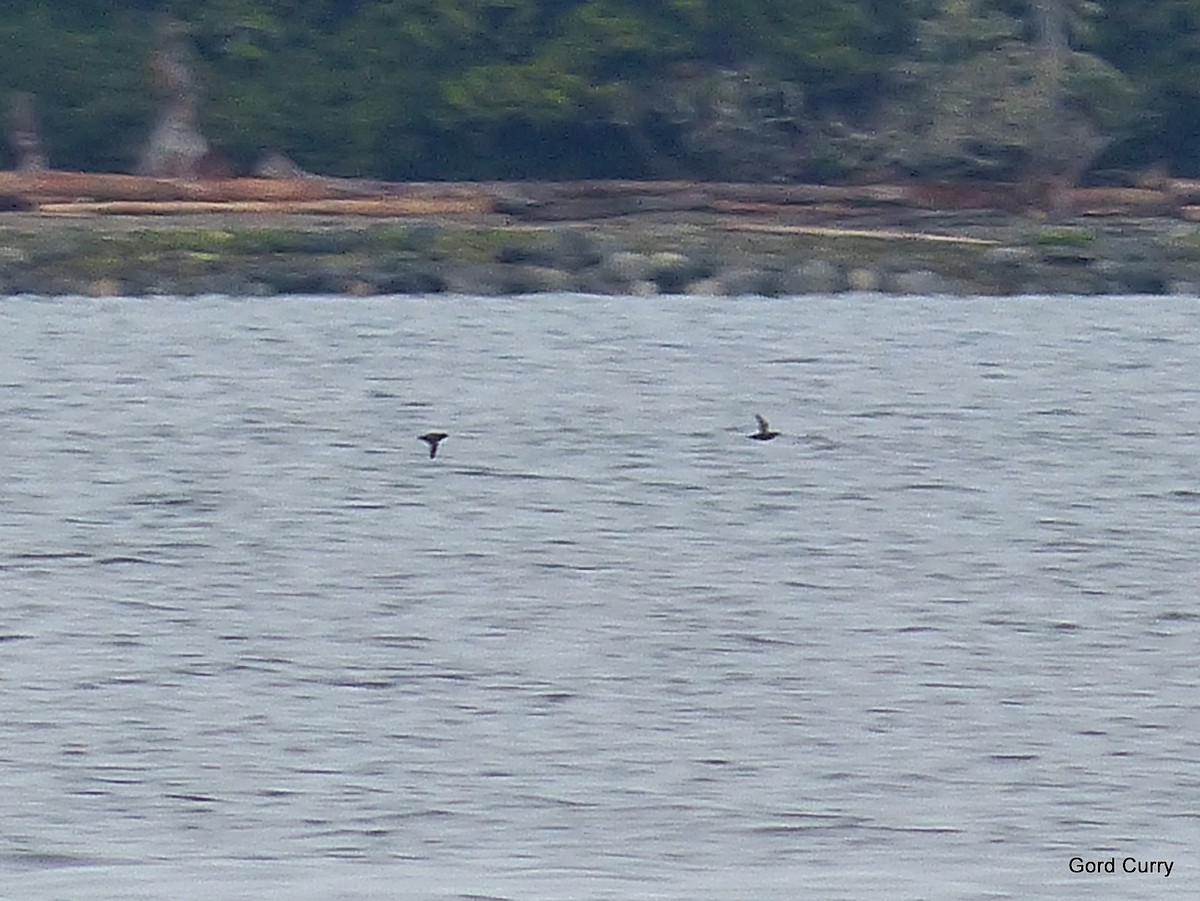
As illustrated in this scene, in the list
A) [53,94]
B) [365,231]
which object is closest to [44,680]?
[365,231]

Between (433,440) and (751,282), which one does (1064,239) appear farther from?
(433,440)

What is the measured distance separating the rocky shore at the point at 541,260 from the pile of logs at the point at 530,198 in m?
0.74

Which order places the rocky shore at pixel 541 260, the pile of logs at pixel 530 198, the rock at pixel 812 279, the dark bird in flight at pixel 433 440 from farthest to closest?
the pile of logs at pixel 530 198 → the rock at pixel 812 279 → the rocky shore at pixel 541 260 → the dark bird in flight at pixel 433 440

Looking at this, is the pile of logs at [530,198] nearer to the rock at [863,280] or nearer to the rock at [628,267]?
the rock at [863,280]

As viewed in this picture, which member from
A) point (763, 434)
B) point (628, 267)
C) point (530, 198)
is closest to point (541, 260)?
point (628, 267)

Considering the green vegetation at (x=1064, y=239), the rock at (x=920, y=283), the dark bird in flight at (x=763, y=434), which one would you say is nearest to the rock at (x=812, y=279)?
the rock at (x=920, y=283)

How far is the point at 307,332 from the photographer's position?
24.2 metres

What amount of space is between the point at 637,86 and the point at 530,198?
73.4 inches

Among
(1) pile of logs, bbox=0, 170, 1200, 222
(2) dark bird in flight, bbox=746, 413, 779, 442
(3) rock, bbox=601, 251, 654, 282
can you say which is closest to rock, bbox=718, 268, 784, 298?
(3) rock, bbox=601, 251, 654, 282

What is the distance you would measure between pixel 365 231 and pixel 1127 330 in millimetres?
8174

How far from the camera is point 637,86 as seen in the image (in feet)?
109

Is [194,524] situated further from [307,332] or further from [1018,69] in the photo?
[1018,69]

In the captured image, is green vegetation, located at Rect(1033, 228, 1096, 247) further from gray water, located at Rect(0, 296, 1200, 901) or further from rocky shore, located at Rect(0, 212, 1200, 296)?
gray water, located at Rect(0, 296, 1200, 901)

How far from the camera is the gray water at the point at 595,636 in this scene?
8078 millimetres
